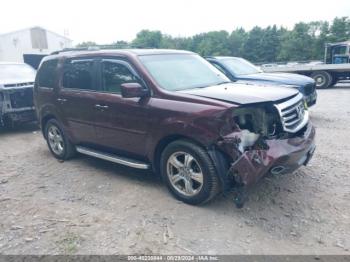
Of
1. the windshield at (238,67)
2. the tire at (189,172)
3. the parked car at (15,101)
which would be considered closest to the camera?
the tire at (189,172)

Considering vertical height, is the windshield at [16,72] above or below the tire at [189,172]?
above

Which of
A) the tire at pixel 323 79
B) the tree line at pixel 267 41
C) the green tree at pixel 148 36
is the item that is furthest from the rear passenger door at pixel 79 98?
the green tree at pixel 148 36

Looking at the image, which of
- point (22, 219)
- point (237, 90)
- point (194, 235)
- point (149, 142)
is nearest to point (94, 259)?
point (194, 235)

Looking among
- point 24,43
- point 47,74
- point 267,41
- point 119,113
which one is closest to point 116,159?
point 119,113

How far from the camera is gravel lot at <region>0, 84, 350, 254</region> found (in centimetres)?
319

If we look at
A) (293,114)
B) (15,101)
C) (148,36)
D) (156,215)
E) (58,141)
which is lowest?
(156,215)

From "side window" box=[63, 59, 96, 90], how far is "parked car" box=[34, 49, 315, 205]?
0.6 inches

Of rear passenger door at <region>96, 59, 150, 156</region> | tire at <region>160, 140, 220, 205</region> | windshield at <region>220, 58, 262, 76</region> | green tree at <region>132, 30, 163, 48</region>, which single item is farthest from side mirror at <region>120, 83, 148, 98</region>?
green tree at <region>132, 30, 163, 48</region>

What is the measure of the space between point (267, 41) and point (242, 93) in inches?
1991

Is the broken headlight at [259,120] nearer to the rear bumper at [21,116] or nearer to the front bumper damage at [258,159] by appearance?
the front bumper damage at [258,159]

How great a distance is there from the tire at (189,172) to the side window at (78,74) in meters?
1.70

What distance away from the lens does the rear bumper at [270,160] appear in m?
3.36

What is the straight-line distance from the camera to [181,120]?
3.71 m

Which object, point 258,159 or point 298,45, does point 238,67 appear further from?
point 298,45
